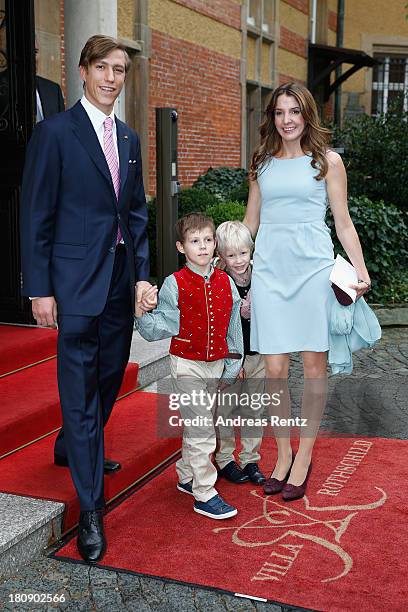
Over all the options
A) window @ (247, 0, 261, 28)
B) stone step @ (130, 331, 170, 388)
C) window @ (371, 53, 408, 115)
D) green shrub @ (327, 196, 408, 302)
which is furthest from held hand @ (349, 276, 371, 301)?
window @ (371, 53, 408, 115)

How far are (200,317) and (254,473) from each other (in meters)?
0.96

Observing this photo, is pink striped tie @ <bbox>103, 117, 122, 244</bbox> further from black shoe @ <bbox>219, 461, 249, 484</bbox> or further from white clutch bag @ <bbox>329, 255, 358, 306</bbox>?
black shoe @ <bbox>219, 461, 249, 484</bbox>

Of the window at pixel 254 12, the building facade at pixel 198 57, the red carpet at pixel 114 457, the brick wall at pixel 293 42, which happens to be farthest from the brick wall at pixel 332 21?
the red carpet at pixel 114 457

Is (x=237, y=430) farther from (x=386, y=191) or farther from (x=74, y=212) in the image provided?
(x=386, y=191)

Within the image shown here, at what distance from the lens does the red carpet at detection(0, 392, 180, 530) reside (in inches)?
142

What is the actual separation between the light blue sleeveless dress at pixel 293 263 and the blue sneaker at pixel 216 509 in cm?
73

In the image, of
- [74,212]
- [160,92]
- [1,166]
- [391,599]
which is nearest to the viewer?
[391,599]

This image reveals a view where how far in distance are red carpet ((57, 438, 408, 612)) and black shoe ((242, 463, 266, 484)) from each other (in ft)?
0.14

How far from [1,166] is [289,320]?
2.94 metres

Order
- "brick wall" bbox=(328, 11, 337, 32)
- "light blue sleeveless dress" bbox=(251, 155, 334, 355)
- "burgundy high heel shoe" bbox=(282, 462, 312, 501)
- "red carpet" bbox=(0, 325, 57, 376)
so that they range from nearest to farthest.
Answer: "light blue sleeveless dress" bbox=(251, 155, 334, 355)
"burgundy high heel shoe" bbox=(282, 462, 312, 501)
"red carpet" bbox=(0, 325, 57, 376)
"brick wall" bbox=(328, 11, 337, 32)

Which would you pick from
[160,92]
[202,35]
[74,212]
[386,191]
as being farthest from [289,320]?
[202,35]

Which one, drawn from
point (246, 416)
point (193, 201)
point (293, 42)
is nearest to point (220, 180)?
point (193, 201)

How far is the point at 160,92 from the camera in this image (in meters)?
11.5

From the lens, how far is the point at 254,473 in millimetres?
4078
